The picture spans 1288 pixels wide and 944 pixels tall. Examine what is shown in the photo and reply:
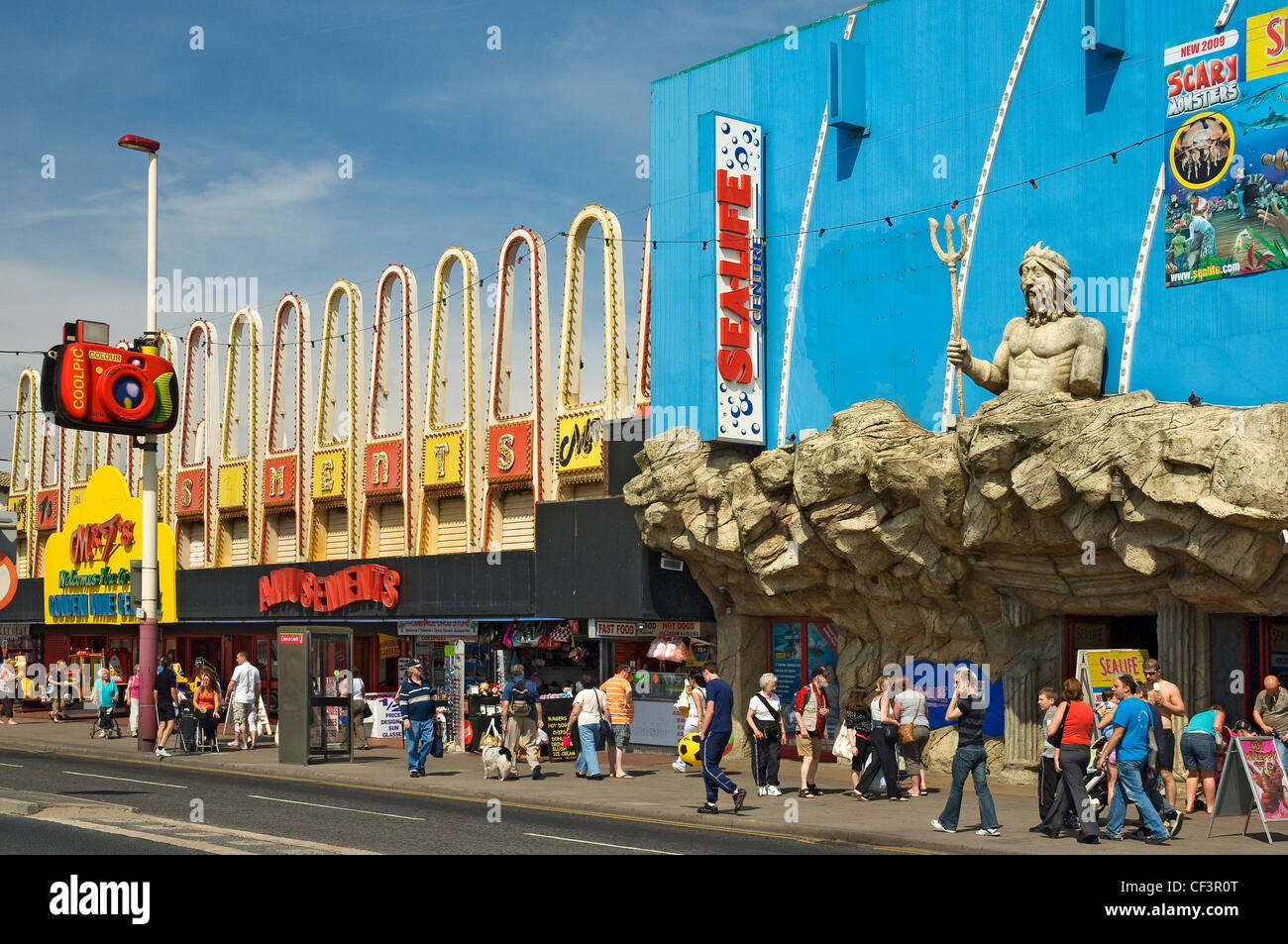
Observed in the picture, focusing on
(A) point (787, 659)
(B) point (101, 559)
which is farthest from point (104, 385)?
(B) point (101, 559)

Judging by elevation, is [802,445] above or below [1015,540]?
above

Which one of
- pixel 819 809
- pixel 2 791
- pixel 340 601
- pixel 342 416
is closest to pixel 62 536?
pixel 342 416

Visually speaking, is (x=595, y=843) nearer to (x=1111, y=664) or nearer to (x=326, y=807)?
(x=326, y=807)

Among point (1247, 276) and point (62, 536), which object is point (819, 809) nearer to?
point (1247, 276)

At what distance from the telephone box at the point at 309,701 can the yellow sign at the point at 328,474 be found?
38.8 ft

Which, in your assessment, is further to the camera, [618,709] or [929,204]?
[618,709]

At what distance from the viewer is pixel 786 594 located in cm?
2384

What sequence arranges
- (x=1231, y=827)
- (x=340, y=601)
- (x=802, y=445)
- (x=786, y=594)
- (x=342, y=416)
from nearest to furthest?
(x=1231, y=827) → (x=802, y=445) → (x=786, y=594) → (x=340, y=601) → (x=342, y=416)

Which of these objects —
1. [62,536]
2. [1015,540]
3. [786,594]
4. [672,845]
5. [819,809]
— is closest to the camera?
[672,845]

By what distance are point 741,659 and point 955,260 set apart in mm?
8180

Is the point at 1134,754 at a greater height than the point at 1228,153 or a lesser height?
lesser

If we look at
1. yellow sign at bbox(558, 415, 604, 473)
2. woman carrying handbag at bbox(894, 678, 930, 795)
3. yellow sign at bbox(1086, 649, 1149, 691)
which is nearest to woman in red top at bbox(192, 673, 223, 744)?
yellow sign at bbox(558, 415, 604, 473)

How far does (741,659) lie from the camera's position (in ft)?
83.0

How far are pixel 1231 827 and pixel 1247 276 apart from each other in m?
6.82
